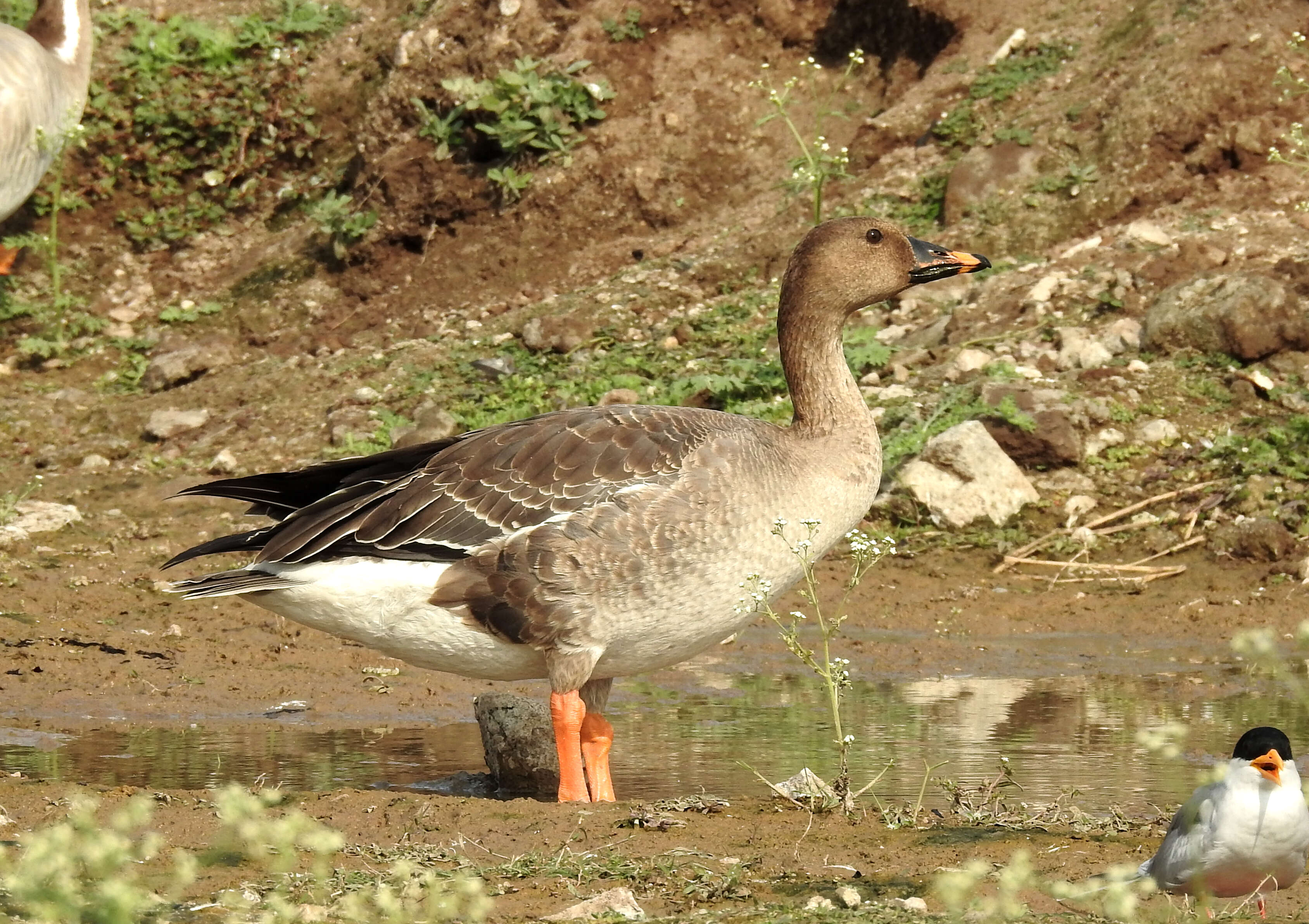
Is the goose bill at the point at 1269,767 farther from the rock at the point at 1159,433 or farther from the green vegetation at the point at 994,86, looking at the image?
the green vegetation at the point at 994,86

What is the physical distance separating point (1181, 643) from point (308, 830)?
615cm

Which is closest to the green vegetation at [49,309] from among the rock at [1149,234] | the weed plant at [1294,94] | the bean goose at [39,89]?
the bean goose at [39,89]

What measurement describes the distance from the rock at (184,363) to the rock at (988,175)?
18.9ft

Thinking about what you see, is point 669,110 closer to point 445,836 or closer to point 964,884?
point 445,836

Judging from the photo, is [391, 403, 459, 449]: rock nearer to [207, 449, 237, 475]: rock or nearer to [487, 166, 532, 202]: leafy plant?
[207, 449, 237, 475]: rock

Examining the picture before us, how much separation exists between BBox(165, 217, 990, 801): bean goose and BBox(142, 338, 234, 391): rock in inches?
265

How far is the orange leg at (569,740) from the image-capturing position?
6.13 metres

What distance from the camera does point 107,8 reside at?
643 inches

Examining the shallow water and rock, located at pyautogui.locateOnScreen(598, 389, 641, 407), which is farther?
rock, located at pyautogui.locateOnScreen(598, 389, 641, 407)

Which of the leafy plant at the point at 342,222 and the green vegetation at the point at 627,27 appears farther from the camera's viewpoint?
the green vegetation at the point at 627,27

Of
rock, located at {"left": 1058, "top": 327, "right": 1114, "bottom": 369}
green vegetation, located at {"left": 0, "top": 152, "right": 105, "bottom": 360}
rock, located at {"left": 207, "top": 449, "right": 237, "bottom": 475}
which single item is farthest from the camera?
green vegetation, located at {"left": 0, "top": 152, "right": 105, "bottom": 360}

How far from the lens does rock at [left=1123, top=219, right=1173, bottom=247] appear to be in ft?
39.1

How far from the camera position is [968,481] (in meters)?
10.2

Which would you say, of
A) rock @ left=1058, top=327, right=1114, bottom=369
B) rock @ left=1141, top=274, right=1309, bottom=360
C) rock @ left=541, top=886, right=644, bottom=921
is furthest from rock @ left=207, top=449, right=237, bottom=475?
rock @ left=541, top=886, right=644, bottom=921
